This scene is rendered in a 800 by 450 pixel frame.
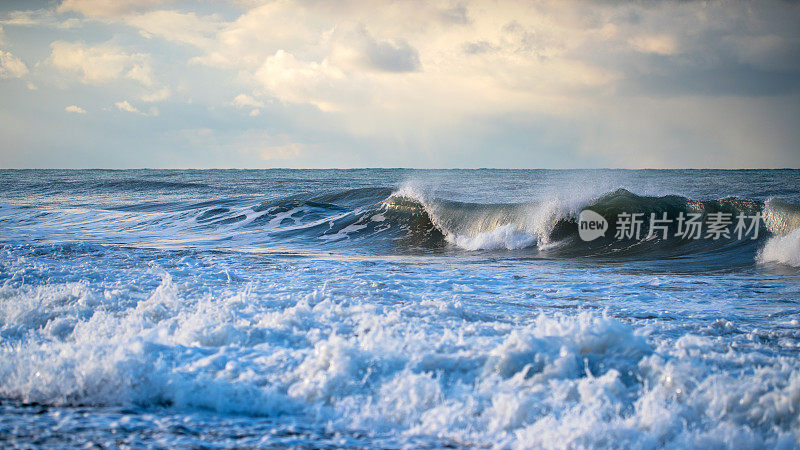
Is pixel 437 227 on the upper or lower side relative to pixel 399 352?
upper

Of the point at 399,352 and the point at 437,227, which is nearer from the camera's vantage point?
the point at 399,352

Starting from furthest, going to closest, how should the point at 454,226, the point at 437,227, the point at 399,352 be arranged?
the point at 437,227, the point at 454,226, the point at 399,352

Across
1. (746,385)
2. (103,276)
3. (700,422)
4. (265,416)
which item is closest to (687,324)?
(746,385)

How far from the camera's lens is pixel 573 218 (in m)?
10.7

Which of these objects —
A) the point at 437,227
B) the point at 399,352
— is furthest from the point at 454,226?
the point at 399,352

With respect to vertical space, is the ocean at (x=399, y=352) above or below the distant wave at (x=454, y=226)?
below

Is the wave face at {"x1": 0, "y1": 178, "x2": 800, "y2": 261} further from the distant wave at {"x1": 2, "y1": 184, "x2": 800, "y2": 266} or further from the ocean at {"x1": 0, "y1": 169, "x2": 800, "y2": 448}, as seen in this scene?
the ocean at {"x1": 0, "y1": 169, "x2": 800, "y2": 448}

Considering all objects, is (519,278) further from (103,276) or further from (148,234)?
(148,234)

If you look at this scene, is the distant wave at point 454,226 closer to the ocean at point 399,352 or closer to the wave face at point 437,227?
the wave face at point 437,227

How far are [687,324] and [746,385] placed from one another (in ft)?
4.63

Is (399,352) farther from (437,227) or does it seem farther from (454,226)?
(437,227)

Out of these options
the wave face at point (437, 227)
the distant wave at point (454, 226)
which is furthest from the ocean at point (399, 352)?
the wave face at point (437, 227)

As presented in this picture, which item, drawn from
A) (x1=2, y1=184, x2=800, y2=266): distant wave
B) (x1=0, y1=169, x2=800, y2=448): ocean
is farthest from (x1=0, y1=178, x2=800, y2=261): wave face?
(x1=0, y1=169, x2=800, y2=448): ocean

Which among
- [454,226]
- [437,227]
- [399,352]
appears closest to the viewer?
[399,352]
